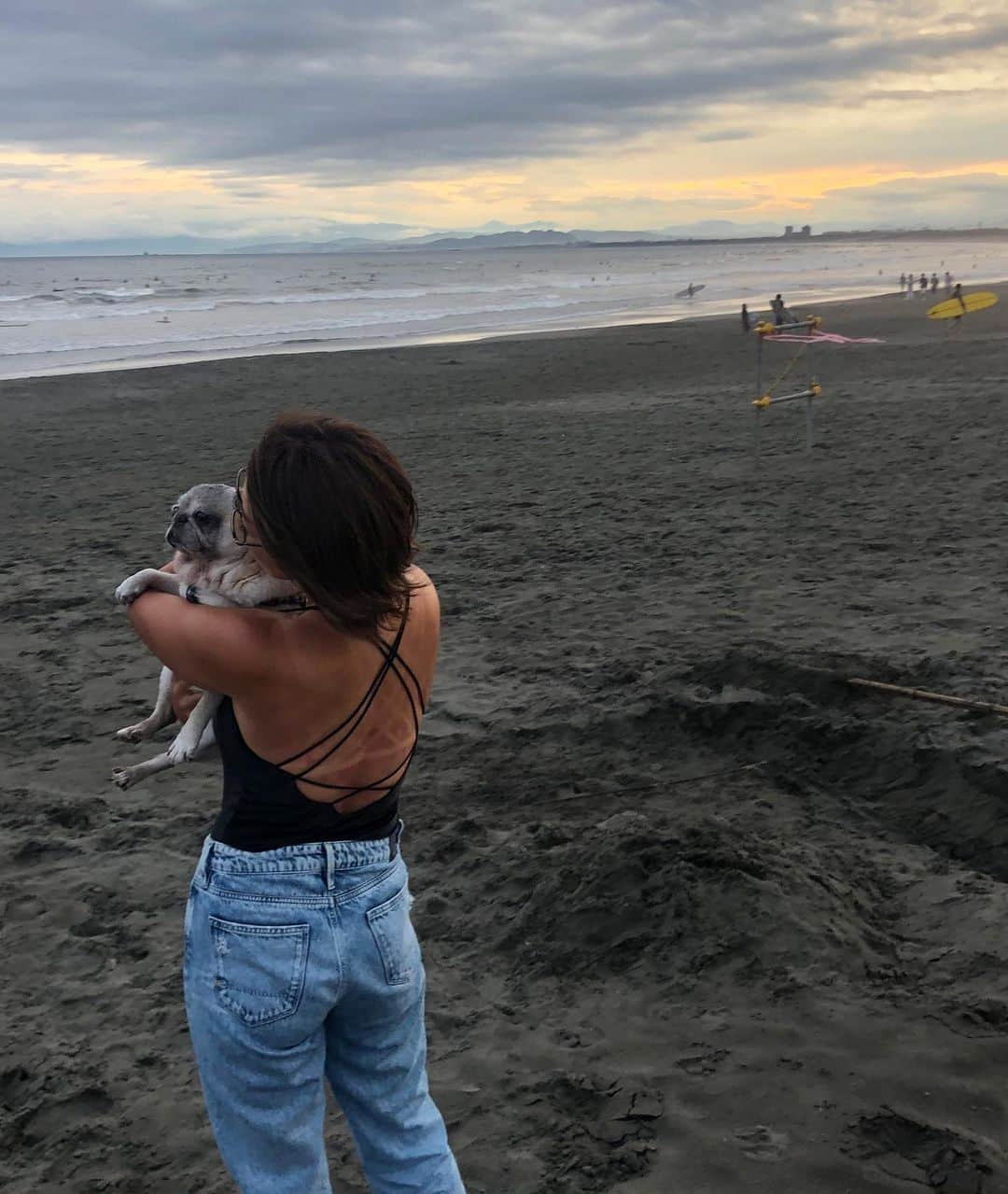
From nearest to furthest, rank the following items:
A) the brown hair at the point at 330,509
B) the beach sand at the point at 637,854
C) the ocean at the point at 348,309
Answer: the brown hair at the point at 330,509 < the beach sand at the point at 637,854 < the ocean at the point at 348,309

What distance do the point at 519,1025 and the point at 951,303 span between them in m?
21.0

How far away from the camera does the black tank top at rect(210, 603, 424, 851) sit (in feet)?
6.59

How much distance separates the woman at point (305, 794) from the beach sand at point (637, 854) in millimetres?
1183

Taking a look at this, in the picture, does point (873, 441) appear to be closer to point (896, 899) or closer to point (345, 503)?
point (896, 899)

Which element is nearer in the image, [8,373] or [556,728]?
[556,728]

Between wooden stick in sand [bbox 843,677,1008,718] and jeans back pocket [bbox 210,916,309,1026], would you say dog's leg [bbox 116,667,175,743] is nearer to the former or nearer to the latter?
jeans back pocket [bbox 210,916,309,1026]

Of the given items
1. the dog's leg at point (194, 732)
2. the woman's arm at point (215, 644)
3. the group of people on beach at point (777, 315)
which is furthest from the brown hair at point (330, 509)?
the group of people on beach at point (777, 315)

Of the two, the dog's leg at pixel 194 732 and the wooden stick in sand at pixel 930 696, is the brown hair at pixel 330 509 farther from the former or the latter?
the wooden stick in sand at pixel 930 696

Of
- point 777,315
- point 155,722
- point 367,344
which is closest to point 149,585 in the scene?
point 155,722

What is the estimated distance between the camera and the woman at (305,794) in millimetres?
1887

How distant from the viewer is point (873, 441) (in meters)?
12.4

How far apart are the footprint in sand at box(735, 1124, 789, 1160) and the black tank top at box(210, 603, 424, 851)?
1.65 m

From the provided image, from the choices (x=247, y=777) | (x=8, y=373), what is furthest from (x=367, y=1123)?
(x=8, y=373)

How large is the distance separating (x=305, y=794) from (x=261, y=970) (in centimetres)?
31
